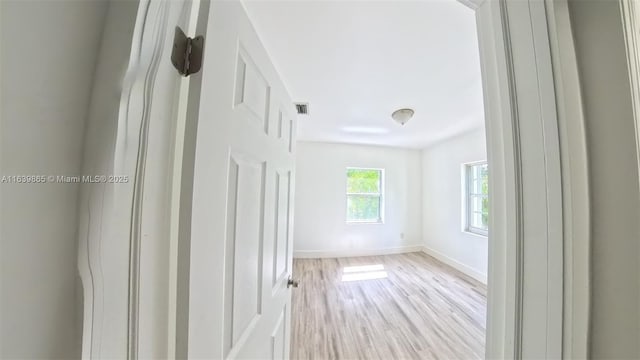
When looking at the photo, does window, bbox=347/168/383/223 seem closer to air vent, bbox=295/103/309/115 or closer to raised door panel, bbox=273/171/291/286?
air vent, bbox=295/103/309/115

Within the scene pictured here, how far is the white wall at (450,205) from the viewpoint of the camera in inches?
130

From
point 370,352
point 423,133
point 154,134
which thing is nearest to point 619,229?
point 154,134

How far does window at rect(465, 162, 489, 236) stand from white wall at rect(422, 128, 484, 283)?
110 mm

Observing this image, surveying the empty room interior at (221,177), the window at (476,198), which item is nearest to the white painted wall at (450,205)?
the window at (476,198)

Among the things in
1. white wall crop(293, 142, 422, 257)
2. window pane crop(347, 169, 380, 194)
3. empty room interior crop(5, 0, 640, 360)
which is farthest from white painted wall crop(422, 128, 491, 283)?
empty room interior crop(5, 0, 640, 360)

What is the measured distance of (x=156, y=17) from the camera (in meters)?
0.37

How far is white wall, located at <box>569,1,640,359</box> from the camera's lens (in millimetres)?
415

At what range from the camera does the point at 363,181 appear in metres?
4.53

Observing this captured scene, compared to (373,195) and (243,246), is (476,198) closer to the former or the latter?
(373,195)

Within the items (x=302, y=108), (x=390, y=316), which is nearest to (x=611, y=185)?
(x=302, y=108)

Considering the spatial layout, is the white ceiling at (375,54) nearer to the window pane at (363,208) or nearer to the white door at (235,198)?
the white door at (235,198)

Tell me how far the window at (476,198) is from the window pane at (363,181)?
5.27 ft

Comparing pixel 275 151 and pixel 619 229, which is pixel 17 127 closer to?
pixel 275 151

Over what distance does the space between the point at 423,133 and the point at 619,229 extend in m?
3.35
